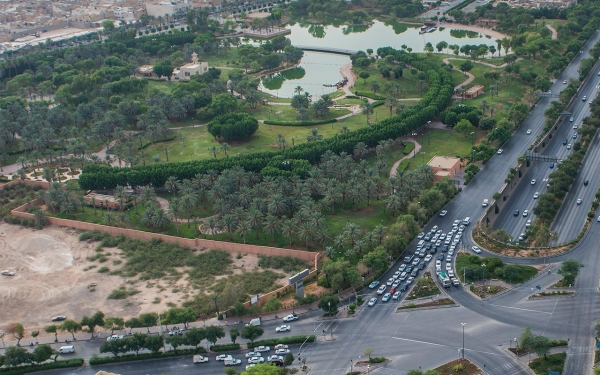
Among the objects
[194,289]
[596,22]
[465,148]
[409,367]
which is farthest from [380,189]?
[596,22]

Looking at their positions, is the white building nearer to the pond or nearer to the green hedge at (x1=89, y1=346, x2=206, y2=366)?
the pond

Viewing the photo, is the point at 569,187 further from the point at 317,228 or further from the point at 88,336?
the point at 88,336

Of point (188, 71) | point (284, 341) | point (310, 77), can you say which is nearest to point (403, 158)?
point (284, 341)

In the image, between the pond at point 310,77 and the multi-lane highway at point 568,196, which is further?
the pond at point 310,77

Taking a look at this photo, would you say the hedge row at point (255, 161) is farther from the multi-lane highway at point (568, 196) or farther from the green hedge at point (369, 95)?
the multi-lane highway at point (568, 196)

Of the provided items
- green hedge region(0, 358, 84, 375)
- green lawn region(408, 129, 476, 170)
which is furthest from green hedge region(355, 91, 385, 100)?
green hedge region(0, 358, 84, 375)

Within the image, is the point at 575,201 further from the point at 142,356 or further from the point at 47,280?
the point at 47,280

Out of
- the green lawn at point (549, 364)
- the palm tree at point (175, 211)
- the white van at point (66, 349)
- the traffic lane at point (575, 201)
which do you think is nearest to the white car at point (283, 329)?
the white van at point (66, 349)
